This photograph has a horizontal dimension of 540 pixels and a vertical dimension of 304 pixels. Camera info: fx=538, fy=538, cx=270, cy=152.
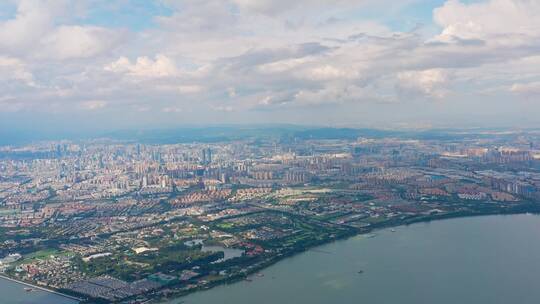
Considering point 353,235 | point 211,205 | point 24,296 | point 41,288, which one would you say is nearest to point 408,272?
point 353,235

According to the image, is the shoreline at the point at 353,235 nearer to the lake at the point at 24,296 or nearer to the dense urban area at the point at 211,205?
the dense urban area at the point at 211,205

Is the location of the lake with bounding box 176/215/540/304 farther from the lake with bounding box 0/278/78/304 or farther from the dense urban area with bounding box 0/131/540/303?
the lake with bounding box 0/278/78/304


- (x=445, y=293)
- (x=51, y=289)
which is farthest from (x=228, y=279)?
(x=445, y=293)

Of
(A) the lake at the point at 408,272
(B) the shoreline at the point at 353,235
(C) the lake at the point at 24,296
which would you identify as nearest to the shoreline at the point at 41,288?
(C) the lake at the point at 24,296

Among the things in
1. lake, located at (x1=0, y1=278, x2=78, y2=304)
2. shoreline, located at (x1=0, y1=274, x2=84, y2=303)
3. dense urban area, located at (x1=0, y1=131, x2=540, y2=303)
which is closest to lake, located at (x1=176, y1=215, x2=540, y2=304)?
dense urban area, located at (x1=0, y1=131, x2=540, y2=303)

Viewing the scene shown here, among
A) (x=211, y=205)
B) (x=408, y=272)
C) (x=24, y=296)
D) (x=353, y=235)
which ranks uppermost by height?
(x=211, y=205)

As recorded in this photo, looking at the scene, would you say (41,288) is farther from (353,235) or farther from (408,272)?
(353,235)
